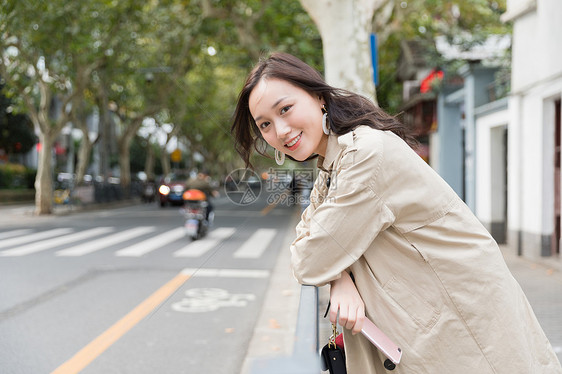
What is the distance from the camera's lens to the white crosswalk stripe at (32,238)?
10508mm

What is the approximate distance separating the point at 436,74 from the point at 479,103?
3615 millimetres

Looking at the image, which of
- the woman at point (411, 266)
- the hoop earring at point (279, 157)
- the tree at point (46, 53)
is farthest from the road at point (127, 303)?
the tree at point (46, 53)

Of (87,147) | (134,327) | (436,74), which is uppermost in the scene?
(436,74)

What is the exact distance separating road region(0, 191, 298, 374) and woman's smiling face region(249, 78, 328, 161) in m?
0.44

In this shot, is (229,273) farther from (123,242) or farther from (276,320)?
(123,242)

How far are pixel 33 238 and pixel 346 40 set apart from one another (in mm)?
8028

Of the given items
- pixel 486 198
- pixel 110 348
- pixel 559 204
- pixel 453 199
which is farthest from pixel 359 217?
pixel 486 198

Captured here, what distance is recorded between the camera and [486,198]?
11539mm

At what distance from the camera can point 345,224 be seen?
49.9 inches

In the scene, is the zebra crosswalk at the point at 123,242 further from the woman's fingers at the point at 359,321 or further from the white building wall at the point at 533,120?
the woman's fingers at the point at 359,321

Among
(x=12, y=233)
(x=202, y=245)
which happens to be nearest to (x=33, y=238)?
(x=12, y=233)

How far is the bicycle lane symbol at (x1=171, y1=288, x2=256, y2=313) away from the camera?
5.79m

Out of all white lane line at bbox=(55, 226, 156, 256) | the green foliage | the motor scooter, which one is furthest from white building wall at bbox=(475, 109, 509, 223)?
white lane line at bbox=(55, 226, 156, 256)

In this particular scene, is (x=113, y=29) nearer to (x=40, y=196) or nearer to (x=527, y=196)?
(x=40, y=196)
